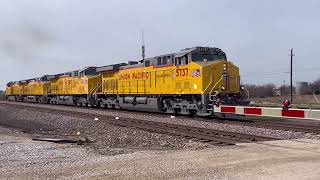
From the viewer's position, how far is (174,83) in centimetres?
2538

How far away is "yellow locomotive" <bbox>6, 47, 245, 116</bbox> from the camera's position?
76.1 feet

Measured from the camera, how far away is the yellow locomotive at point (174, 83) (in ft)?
76.1

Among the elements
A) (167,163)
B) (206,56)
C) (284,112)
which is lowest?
(167,163)

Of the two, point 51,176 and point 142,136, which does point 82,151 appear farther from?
point 142,136

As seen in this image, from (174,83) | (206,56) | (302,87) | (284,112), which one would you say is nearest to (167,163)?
(284,112)

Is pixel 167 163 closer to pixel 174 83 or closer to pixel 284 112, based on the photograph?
pixel 284 112

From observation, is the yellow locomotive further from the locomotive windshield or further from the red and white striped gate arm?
the red and white striped gate arm

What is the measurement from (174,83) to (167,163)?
16773 mm

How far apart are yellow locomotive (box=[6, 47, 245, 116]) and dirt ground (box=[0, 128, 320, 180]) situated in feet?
38.4

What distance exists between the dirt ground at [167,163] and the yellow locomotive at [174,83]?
11.7 meters

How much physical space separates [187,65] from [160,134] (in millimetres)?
9167

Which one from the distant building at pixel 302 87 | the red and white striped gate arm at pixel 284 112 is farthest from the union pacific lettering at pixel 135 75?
the distant building at pixel 302 87

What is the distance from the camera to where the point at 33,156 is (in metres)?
9.95

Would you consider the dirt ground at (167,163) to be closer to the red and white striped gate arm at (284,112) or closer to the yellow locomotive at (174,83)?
the red and white striped gate arm at (284,112)
